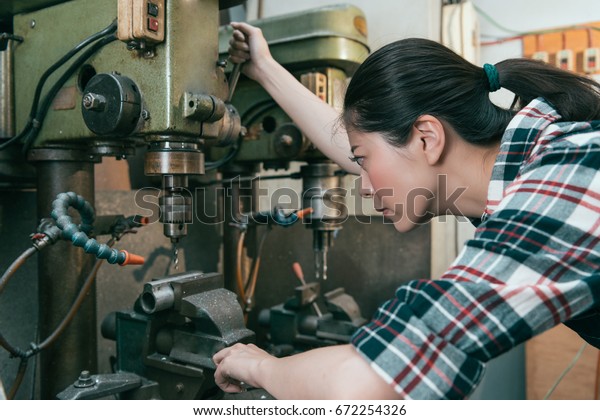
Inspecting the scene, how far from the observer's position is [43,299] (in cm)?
109

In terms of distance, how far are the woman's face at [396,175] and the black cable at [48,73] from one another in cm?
50

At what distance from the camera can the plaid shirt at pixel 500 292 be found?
585 mm

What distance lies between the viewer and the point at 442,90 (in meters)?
0.88

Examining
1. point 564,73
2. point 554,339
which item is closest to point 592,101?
point 564,73

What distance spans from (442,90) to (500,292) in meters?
0.42

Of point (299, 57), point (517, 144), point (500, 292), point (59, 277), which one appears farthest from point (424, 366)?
point (299, 57)

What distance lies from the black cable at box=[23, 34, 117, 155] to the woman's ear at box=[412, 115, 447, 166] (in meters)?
0.58

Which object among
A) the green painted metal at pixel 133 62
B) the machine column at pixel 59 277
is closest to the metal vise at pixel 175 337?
the machine column at pixel 59 277

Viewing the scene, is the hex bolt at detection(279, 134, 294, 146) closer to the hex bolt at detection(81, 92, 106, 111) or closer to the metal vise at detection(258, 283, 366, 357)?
the metal vise at detection(258, 283, 366, 357)

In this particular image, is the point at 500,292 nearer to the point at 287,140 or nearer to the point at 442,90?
the point at 442,90

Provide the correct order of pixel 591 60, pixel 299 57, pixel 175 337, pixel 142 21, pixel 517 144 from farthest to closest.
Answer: pixel 591 60 → pixel 299 57 → pixel 175 337 → pixel 142 21 → pixel 517 144

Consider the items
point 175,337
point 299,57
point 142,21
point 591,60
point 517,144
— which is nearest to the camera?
point 517,144
